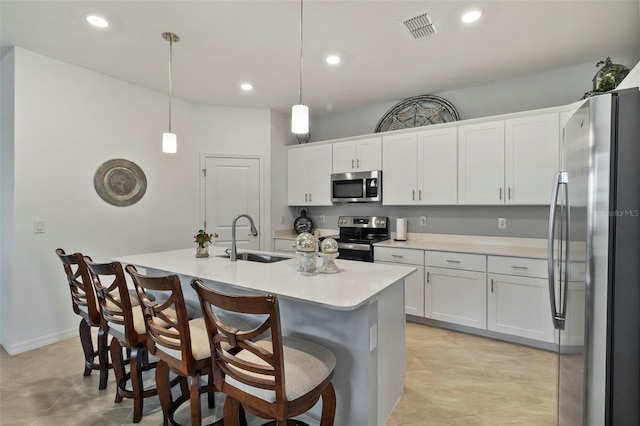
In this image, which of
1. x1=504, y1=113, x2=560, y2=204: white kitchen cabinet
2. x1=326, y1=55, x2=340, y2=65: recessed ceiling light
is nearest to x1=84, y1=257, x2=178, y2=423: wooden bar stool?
x1=326, y1=55, x2=340, y2=65: recessed ceiling light

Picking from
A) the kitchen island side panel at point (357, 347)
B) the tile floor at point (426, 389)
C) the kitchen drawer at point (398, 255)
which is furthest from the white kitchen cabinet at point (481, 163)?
the kitchen island side panel at point (357, 347)

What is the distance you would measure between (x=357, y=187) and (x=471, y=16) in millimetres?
2230

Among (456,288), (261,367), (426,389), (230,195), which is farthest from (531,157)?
(230,195)

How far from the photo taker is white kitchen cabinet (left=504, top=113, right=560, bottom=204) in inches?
118

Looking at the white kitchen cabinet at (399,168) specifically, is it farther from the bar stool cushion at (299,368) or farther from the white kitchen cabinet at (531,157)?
the bar stool cushion at (299,368)

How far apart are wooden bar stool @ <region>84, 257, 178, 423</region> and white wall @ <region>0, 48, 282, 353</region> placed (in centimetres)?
155

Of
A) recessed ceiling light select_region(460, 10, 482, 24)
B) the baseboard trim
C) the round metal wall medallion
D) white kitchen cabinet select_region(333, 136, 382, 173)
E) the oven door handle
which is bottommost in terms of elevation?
the baseboard trim

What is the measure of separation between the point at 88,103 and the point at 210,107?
1.44m

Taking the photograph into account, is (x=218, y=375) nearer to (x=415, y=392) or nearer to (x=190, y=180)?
(x=415, y=392)

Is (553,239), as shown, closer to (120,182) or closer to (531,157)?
(531,157)

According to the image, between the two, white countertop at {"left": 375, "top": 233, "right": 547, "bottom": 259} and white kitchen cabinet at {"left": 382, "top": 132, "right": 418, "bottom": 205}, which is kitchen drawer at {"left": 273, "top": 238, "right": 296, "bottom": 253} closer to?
white countertop at {"left": 375, "top": 233, "right": 547, "bottom": 259}

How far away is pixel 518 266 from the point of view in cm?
292

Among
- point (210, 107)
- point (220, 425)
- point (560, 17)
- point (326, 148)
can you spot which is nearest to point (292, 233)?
point (326, 148)

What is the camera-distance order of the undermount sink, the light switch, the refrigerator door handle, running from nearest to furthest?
the refrigerator door handle < the undermount sink < the light switch
